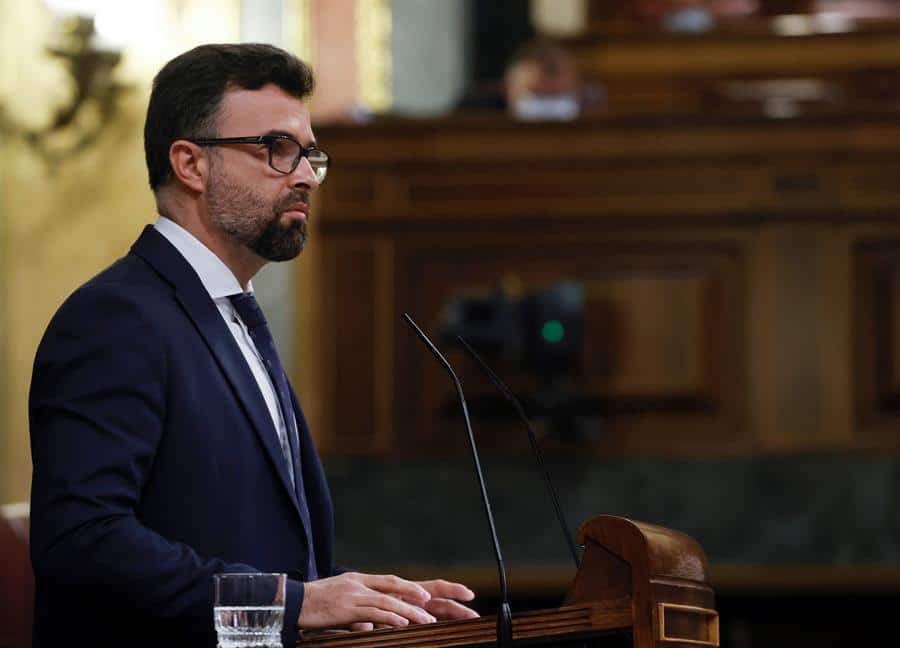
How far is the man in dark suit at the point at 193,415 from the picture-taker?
1818mm

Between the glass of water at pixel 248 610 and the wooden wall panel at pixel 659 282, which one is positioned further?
the wooden wall panel at pixel 659 282

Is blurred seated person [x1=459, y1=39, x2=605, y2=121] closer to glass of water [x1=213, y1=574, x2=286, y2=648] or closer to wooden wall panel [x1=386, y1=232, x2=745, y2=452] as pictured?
wooden wall panel [x1=386, y1=232, x2=745, y2=452]

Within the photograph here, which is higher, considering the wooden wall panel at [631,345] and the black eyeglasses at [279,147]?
the black eyeglasses at [279,147]

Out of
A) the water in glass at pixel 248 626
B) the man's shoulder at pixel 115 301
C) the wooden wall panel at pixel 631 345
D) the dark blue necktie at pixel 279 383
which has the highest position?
the man's shoulder at pixel 115 301

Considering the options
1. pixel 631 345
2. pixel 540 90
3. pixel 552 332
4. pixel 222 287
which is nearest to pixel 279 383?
pixel 222 287

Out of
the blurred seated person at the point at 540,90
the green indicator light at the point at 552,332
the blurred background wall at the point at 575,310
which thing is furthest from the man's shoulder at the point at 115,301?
the blurred seated person at the point at 540,90

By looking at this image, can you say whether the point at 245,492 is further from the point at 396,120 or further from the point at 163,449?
the point at 396,120

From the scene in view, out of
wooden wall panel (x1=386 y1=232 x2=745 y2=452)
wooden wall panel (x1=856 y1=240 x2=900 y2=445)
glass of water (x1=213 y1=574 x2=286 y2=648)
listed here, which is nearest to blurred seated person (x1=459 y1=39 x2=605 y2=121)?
wooden wall panel (x1=386 y1=232 x2=745 y2=452)

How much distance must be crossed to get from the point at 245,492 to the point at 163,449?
0.34ft

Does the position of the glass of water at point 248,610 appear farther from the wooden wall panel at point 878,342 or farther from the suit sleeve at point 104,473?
the wooden wall panel at point 878,342

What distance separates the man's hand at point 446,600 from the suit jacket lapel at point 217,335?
0.58 ft

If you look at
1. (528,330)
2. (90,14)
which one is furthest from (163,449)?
(90,14)

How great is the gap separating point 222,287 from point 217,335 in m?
0.09

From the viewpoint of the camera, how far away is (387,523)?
17.6ft
